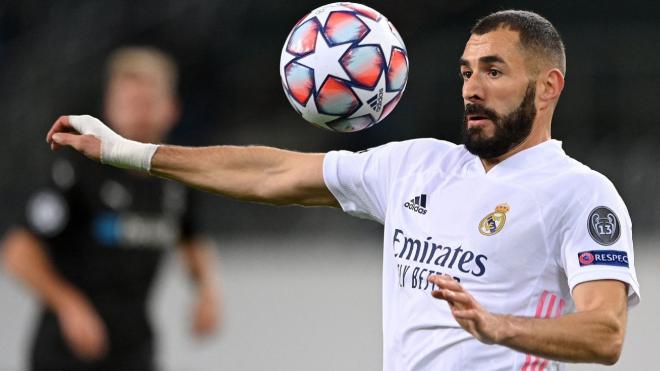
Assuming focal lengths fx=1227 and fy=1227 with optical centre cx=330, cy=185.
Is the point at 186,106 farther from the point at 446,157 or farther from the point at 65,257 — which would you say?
the point at 446,157

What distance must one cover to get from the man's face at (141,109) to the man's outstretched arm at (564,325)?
4.66 m

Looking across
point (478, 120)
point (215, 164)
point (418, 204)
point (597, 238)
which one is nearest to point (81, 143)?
point (215, 164)

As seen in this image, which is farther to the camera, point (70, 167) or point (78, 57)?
point (78, 57)

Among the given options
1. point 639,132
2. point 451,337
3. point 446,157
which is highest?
point 639,132

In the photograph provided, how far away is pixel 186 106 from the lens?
12750mm

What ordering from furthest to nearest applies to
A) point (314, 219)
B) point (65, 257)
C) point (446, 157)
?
point (314, 219)
point (65, 257)
point (446, 157)

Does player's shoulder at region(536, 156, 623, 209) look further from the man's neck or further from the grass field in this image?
the grass field

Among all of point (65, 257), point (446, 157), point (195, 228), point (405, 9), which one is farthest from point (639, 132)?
point (446, 157)

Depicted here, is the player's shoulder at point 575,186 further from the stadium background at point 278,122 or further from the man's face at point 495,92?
the stadium background at point 278,122

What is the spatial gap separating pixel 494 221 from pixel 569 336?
2.13 feet

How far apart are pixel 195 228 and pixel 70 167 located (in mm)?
929

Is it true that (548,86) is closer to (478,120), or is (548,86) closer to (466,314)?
(478,120)

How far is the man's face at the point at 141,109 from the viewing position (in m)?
8.17

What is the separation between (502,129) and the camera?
4387mm
